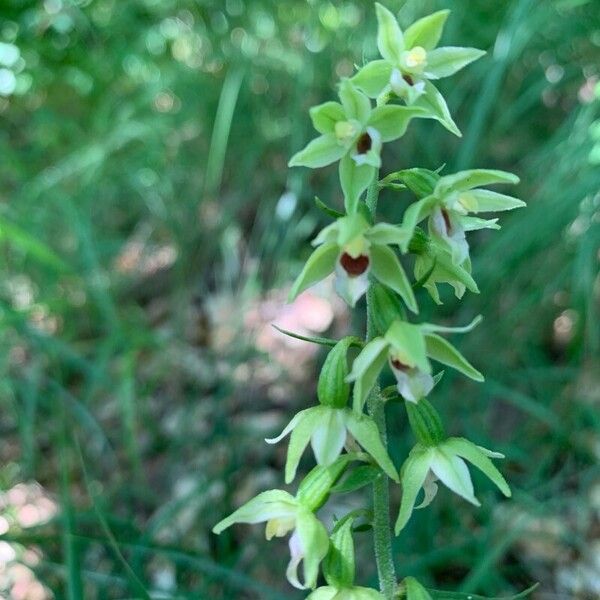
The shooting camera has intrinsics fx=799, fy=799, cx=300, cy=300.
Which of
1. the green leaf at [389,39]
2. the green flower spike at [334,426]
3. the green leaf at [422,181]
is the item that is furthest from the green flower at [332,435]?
the green leaf at [389,39]

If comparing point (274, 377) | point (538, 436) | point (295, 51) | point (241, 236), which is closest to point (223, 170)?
point (241, 236)

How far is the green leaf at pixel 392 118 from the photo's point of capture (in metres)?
0.75

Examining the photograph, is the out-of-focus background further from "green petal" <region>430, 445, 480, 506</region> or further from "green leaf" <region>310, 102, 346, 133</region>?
"green leaf" <region>310, 102, 346, 133</region>

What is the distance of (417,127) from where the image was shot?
2033 millimetres

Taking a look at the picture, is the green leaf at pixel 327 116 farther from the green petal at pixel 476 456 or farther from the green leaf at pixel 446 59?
the green petal at pixel 476 456

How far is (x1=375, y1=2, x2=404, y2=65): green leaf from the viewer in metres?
0.80

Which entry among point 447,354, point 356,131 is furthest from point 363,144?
point 447,354

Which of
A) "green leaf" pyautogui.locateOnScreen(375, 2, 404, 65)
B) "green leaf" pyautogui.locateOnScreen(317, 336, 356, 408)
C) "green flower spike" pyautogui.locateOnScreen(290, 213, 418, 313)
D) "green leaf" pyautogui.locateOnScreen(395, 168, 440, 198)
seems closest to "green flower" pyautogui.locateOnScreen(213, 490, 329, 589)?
"green leaf" pyautogui.locateOnScreen(317, 336, 356, 408)

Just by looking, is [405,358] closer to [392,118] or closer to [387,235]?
[387,235]

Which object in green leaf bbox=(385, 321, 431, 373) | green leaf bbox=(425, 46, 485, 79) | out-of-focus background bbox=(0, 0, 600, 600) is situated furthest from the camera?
out-of-focus background bbox=(0, 0, 600, 600)

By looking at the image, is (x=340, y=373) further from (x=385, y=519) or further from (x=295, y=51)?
(x=295, y=51)

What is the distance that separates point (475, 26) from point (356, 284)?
1496 millimetres

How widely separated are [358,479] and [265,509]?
10 centimetres

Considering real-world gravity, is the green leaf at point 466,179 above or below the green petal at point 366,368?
above
